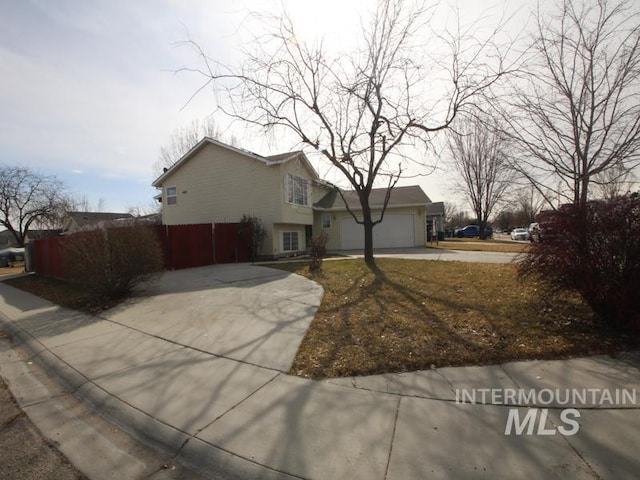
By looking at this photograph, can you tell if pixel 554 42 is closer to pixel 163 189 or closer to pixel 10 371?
pixel 10 371

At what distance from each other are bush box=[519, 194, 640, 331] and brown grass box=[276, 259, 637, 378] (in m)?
0.45

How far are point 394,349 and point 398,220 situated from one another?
1813cm

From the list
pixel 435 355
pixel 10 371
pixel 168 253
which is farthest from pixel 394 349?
pixel 168 253

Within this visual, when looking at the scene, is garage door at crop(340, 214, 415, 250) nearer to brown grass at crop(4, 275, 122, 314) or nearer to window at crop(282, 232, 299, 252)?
window at crop(282, 232, 299, 252)

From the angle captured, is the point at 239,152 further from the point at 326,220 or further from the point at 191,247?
the point at 326,220

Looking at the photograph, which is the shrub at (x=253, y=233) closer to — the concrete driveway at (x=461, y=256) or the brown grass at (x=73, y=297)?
the concrete driveway at (x=461, y=256)

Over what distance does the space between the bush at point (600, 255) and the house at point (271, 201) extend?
395 inches

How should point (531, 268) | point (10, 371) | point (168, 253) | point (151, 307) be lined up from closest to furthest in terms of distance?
1. point (10, 371)
2. point (531, 268)
3. point (151, 307)
4. point (168, 253)

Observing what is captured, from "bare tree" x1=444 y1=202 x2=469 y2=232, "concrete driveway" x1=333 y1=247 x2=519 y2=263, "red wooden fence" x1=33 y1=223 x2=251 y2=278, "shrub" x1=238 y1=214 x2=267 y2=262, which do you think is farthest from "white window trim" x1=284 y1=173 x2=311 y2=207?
"bare tree" x1=444 y1=202 x2=469 y2=232

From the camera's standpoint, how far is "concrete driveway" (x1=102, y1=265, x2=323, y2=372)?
4523 millimetres

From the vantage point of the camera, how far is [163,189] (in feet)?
64.7

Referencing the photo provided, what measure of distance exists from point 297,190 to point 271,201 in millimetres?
2817

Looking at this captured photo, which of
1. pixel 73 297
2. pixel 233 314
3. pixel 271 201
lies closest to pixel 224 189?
pixel 271 201

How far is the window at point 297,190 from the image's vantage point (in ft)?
57.0
